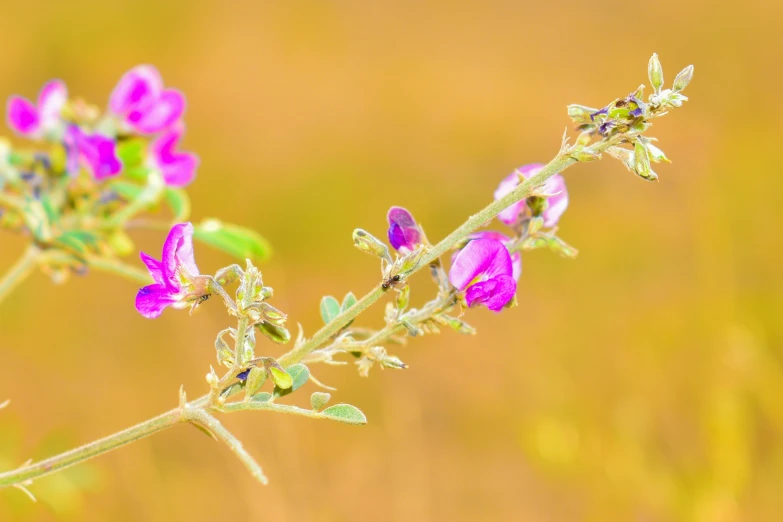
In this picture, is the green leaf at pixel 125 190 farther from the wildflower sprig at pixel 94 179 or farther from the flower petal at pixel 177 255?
the flower petal at pixel 177 255

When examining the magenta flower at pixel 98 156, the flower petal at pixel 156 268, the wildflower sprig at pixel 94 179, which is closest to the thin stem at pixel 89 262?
the wildflower sprig at pixel 94 179

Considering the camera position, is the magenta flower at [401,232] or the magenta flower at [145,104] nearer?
the magenta flower at [401,232]

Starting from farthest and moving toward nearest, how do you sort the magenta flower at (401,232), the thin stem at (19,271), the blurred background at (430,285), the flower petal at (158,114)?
the blurred background at (430,285) → the flower petal at (158,114) → the thin stem at (19,271) → the magenta flower at (401,232)

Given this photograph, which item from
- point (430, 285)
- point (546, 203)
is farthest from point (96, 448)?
point (430, 285)

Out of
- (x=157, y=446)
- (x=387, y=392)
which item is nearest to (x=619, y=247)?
(x=387, y=392)

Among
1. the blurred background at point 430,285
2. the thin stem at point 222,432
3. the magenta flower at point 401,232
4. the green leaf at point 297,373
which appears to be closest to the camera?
the thin stem at point 222,432

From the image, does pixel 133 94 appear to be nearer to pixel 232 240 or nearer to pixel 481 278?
pixel 232 240

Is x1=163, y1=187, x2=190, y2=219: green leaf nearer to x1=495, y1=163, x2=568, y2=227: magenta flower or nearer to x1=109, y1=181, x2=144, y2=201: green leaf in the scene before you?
x1=109, y1=181, x2=144, y2=201: green leaf
